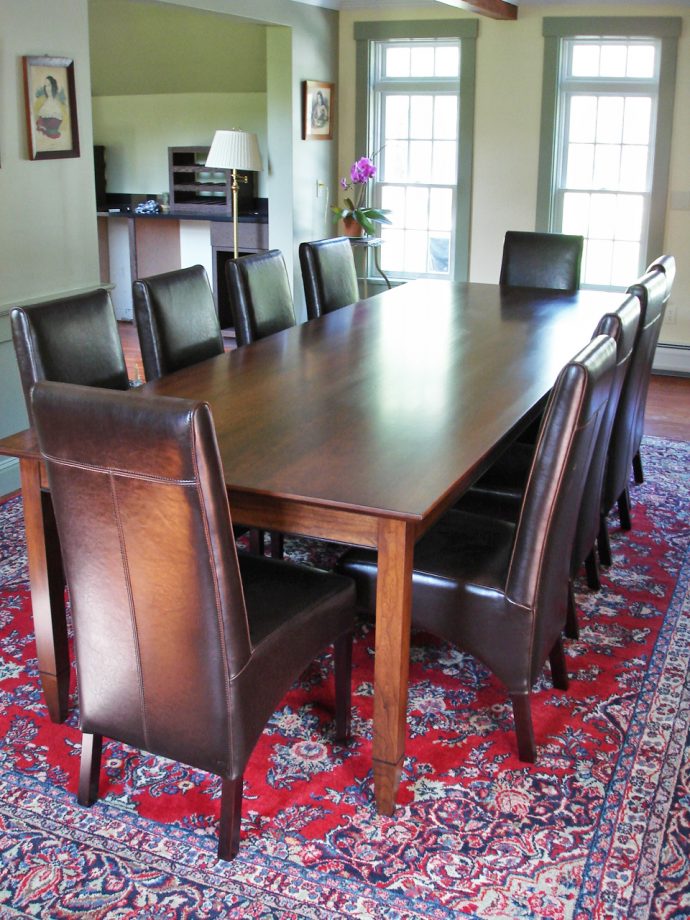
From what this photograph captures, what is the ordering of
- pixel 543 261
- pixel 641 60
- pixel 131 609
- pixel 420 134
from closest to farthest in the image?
pixel 131 609, pixel 543 261, pixel 641 60, pixel 420 134

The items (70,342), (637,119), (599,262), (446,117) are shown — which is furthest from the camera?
(446,117)

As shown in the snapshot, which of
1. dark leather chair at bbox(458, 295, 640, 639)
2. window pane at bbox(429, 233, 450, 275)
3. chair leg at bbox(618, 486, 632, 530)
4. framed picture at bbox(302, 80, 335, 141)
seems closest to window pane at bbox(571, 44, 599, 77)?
window pane at bbox(429, 233, 450, 275)

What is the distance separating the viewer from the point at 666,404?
241 inches

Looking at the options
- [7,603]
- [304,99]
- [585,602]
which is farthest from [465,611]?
[304,99]

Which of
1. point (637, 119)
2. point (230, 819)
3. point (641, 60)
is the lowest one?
point (230, 819)

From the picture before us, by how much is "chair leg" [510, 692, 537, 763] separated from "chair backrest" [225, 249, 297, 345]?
1.94 metres

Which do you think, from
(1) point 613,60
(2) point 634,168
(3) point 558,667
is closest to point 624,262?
(2) point 634,168

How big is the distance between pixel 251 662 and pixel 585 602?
1.70 m

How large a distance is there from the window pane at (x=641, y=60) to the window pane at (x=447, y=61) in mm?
1152

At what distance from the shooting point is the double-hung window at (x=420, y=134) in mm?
7016

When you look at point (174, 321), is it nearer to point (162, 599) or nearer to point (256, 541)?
point (256, 541)

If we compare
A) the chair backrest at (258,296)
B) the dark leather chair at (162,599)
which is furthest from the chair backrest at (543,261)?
the dark leather chair at (162,599)

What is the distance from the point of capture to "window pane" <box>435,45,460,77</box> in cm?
702

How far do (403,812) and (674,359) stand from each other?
506 cm
